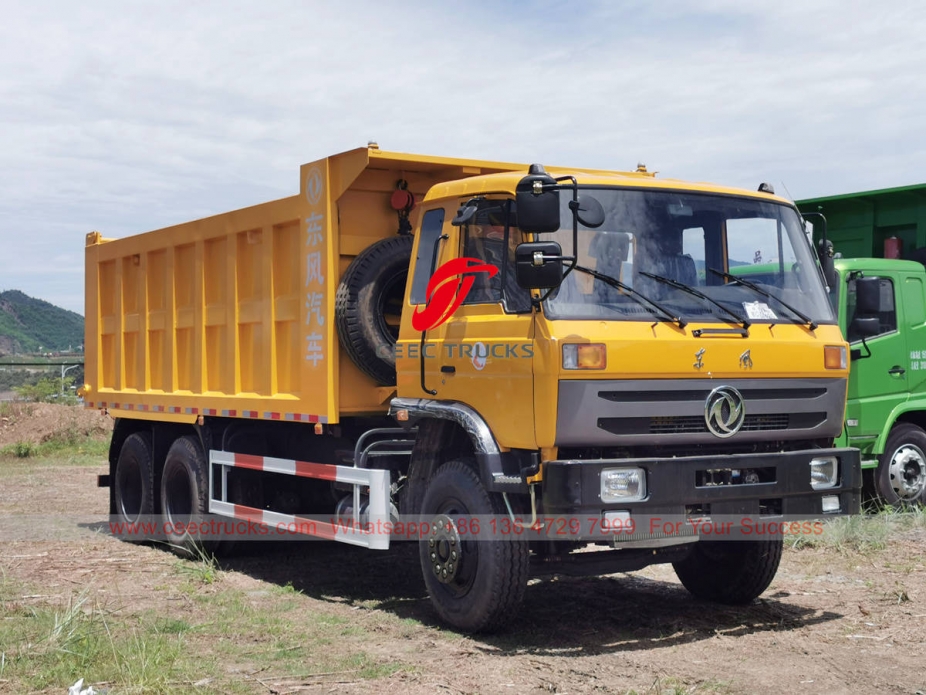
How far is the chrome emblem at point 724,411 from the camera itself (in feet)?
19.9

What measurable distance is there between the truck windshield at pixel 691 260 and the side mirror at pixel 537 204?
0.30 metres

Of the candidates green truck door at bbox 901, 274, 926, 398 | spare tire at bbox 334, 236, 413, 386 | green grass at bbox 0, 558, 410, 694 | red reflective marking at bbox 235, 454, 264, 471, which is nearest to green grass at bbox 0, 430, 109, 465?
red reflective marking at bbox 235, 454, 264, 471

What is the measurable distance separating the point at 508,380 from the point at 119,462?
6.18m

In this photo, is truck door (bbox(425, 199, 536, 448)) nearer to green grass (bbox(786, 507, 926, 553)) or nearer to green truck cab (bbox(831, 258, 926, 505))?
green grass (bbox(786, 507, 926, 553))

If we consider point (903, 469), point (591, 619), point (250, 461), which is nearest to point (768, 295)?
point (591, 619)

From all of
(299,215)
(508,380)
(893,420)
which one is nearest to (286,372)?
(299,215)

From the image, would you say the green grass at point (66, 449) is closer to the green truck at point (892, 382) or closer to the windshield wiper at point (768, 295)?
the green truck at point (892, 382)

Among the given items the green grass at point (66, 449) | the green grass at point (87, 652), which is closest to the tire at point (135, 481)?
the green grass at point (87, 652)

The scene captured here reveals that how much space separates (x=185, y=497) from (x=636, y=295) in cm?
518

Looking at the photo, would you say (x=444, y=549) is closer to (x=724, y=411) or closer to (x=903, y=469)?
(x=724, y=411)

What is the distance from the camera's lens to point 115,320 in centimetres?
1116

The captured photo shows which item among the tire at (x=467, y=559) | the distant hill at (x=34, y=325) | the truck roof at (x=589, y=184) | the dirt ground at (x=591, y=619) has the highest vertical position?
the distant hill at (x=34, y=325)

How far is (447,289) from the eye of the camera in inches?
262

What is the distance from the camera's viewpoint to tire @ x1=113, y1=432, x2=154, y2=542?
10344mm
